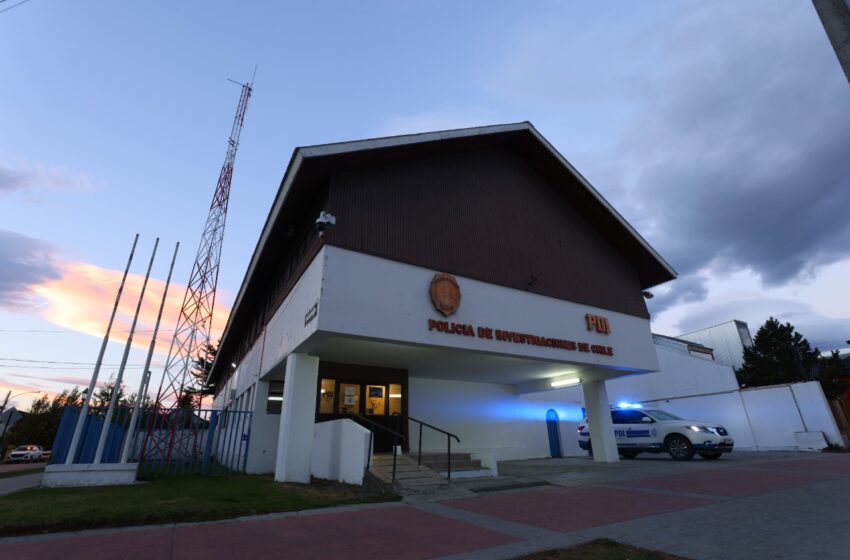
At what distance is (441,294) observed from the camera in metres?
11.4

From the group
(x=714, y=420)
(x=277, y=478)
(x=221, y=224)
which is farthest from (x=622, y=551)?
(x=221, y=224)

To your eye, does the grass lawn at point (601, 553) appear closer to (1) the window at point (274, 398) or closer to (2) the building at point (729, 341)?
(1) the window at point (274, 398)

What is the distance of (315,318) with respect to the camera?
9555 mm

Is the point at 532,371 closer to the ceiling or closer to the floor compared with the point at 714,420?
closer to the ceiling

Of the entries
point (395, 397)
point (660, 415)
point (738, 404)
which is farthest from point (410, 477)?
point (738, 404)

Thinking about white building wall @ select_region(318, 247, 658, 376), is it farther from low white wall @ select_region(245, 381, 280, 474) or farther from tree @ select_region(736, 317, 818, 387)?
tree @ select_region(736, 317, 818, 387)

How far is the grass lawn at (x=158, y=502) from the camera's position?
5746mm

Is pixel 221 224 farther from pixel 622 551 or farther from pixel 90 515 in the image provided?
pixel 622 551

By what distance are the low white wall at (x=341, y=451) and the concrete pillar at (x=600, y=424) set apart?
33.0 ft

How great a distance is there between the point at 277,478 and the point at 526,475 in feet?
21.8

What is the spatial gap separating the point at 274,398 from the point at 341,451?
627cm

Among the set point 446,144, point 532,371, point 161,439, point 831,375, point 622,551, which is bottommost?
point 622,551

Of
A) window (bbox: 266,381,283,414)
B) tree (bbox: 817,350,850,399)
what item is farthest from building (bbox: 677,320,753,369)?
window (bbox: 266,381,283,414)

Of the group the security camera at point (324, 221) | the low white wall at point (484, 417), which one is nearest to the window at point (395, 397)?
the low white wall at point (484, 417)
